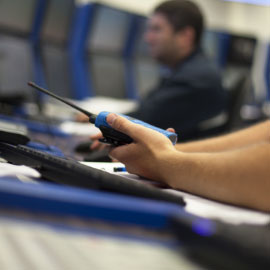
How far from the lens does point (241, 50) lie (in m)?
4.40

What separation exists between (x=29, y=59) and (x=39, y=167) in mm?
1987

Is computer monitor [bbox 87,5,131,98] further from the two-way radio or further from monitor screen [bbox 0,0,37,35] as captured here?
the two-way radio

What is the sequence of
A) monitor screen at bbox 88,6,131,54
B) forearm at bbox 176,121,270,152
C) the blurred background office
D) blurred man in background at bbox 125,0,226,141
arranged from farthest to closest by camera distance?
monitor screen at bbox 88,6,131,54 < the blurred background office < blurred man in background at bbox 125,0,226,141 < forearm at bbox 176,121,270,152

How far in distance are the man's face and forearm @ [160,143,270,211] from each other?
162 cm

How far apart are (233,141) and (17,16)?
1835 mm

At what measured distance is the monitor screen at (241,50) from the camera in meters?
4.35

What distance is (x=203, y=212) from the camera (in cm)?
52

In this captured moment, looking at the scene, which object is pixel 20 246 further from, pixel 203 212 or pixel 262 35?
pixel 262 35

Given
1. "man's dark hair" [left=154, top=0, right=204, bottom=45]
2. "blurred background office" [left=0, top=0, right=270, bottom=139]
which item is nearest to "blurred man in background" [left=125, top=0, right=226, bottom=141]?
"man's dark hair" [left=154, top=0, right=204, bottom=45]

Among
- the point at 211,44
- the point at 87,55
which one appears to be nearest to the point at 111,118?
the point at 87,55

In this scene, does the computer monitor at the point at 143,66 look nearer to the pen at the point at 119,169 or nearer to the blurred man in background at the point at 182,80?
the blurred man in background at the point at 182,80

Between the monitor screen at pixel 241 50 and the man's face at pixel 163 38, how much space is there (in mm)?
2314

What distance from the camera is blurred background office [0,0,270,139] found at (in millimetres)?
2207

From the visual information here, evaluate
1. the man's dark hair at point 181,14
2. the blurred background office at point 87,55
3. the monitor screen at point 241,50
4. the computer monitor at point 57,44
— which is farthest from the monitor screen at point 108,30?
the monitor screen at point 241,50
